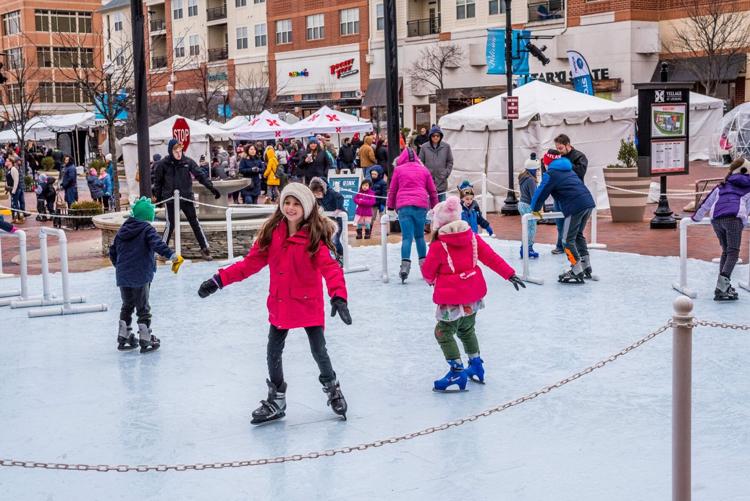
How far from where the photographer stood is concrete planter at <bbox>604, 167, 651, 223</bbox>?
19.1 meters

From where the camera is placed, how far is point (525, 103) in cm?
2322

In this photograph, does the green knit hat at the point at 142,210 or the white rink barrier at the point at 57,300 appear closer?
the green knit hat at the point at 142,210

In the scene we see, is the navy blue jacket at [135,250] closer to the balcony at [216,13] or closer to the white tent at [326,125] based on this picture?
the white tent at [326,125]

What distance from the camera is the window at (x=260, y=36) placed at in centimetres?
6231

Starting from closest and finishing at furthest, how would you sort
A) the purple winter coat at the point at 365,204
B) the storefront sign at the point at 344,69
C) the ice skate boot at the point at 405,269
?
the ice skate boot at the point at 405,269 → the purple winter coat at the point at 365,204 → the storefront sign at the point at 344,69

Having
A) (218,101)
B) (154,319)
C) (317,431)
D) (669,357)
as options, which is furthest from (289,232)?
(218,101)

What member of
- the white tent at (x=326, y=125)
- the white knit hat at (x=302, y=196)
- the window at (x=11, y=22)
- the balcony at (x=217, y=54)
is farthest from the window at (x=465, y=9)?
the window at (x=11, y=22)

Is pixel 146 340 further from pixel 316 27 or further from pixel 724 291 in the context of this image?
pixel 316 27

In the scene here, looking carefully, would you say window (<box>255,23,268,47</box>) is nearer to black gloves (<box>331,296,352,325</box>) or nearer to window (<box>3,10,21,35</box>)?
window (<box>3,10,21,35</box>)

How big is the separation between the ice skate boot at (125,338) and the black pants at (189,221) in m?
5.85

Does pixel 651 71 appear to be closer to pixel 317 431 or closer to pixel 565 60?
pixel 565 60

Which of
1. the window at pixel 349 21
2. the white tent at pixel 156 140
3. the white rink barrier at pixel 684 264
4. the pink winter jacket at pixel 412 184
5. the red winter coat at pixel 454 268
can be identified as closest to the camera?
the red winter coat at pixel 454 268

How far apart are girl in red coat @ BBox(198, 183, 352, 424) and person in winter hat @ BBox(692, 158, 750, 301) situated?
5.38m

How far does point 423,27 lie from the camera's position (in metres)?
50.6
